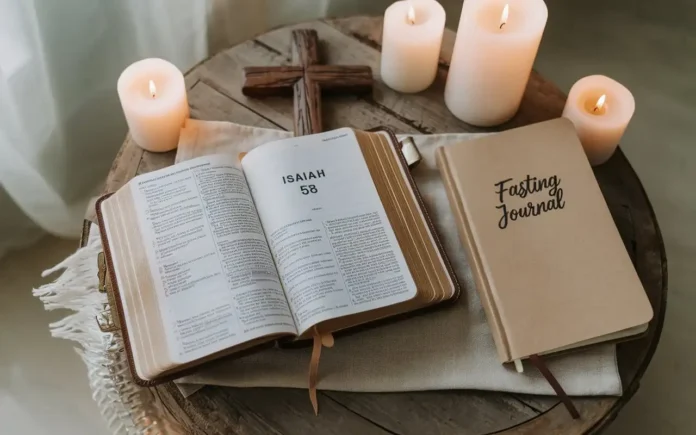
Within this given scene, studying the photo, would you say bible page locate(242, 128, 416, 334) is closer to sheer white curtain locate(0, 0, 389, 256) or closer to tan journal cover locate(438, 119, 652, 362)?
tan journal cover locate(438, 119, 652, 362)

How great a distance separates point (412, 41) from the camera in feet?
2.66

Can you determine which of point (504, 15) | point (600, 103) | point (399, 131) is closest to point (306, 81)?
point (399, 131)

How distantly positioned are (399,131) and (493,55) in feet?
0.46

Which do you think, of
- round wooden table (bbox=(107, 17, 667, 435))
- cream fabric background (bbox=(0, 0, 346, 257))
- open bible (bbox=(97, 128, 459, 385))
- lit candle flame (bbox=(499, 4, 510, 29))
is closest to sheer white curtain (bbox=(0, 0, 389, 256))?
cream fabric background (bbox=(0, 0, 346, 257))

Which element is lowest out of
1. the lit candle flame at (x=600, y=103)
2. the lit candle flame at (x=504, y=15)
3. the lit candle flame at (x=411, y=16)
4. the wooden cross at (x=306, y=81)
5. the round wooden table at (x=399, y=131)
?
the round wooden table at (x=399, y=131)

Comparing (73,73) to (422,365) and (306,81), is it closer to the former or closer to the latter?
(306,81)

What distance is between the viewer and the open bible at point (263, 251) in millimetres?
598

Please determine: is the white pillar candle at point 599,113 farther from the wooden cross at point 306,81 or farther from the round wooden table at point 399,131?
the wooden cross at point 306,81

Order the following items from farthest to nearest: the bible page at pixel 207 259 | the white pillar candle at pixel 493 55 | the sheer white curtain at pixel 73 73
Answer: the sheer white curtain at pixel 73 73, the white pillar candle at pixel 493 55, the bible page at pixel 207 259

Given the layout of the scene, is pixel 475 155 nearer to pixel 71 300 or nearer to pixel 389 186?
pixel 389 186

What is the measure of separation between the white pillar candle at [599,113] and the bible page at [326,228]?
27cm

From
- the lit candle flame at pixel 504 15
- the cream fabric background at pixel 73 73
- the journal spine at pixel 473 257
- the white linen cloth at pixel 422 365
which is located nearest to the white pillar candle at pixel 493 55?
the lit candle flame at pixel 504 15

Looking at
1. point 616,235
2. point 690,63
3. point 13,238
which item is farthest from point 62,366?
point 690,63

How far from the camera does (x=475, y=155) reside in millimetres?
742
